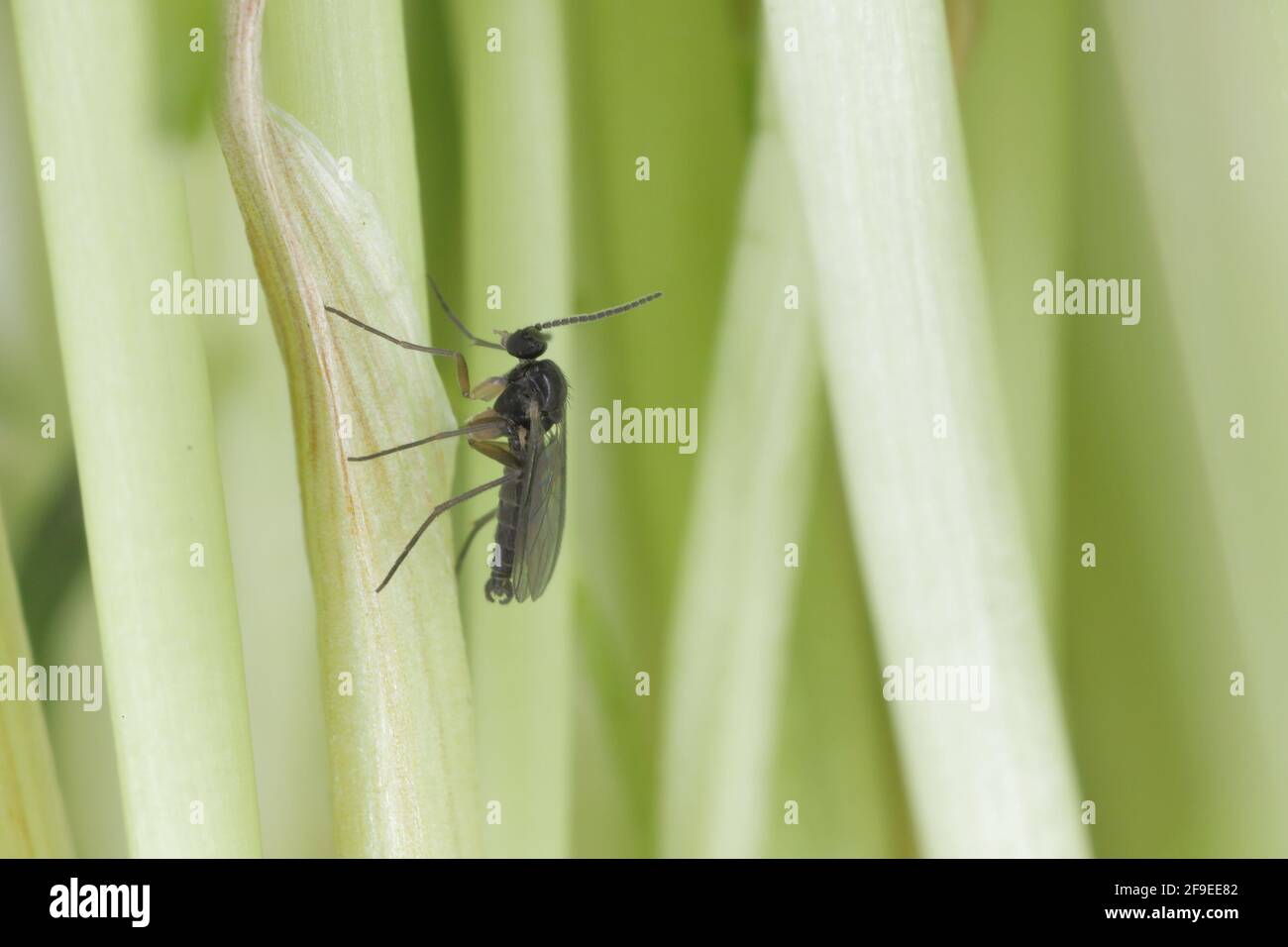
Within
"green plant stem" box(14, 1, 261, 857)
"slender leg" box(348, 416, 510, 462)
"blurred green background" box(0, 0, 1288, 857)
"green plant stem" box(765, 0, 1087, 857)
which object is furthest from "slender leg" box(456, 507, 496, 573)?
"green plant stem" box(765, 0, 1087, 857)

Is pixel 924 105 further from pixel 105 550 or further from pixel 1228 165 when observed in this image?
pixel 105 550

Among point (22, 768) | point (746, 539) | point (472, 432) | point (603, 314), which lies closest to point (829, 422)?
point (746, 539)

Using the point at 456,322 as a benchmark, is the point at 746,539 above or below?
below

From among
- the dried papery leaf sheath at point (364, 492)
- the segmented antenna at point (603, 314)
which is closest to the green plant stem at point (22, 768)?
the dried papery leaf sheath at point (364, 492)

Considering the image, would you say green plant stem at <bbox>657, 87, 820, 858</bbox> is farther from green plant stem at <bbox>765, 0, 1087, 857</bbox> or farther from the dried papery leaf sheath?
the dried papery leaf sheath

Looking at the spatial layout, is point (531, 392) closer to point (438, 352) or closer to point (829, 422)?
point (438, 352)

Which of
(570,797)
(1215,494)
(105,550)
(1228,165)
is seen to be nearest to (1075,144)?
(1228,165)
